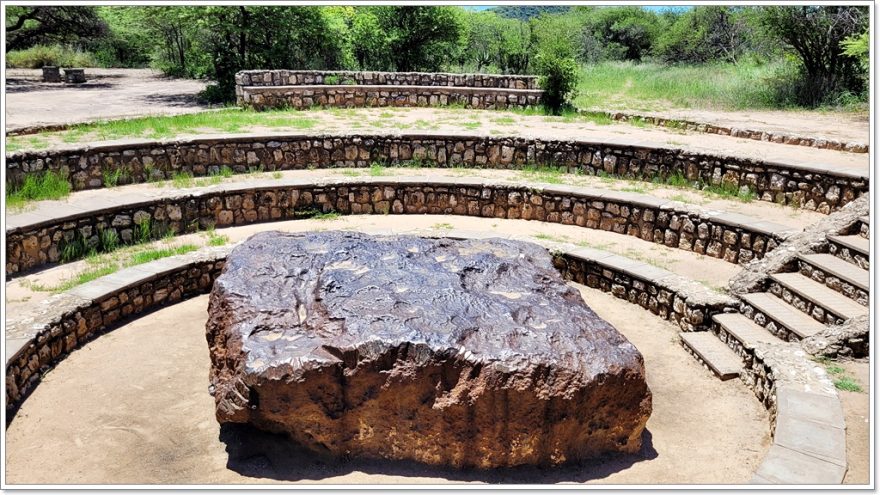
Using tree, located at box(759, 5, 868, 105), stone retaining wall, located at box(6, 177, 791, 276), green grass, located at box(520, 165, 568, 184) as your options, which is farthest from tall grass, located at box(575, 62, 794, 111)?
stone retaining wall, located at box(6, 177, 791, 276)

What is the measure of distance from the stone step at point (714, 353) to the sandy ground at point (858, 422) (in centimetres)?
87

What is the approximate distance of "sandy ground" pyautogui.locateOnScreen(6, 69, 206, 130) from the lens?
15133 millimetres

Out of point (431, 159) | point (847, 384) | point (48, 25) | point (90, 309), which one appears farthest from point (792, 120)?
point (48, 25)

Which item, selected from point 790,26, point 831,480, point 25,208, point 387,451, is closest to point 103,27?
point 25,208

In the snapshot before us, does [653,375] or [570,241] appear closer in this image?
[653,375]

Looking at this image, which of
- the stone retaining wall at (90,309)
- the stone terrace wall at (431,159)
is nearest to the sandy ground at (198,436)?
the stone retaining wall at (90,309)

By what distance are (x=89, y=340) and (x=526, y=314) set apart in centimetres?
422

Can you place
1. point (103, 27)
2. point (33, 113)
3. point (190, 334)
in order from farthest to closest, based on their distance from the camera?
point (103, 27) < point (33, 113) < point (190, 334)

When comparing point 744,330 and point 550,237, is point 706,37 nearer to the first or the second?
A: point 550,237

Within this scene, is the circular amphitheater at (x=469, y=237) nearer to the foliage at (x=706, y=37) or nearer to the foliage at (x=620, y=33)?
the foliage at (x=706, y=37)

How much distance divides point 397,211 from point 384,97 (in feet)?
24.4

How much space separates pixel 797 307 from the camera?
269 inches

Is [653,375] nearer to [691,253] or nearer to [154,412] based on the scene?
[691,253]

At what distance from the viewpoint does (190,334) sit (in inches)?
269
